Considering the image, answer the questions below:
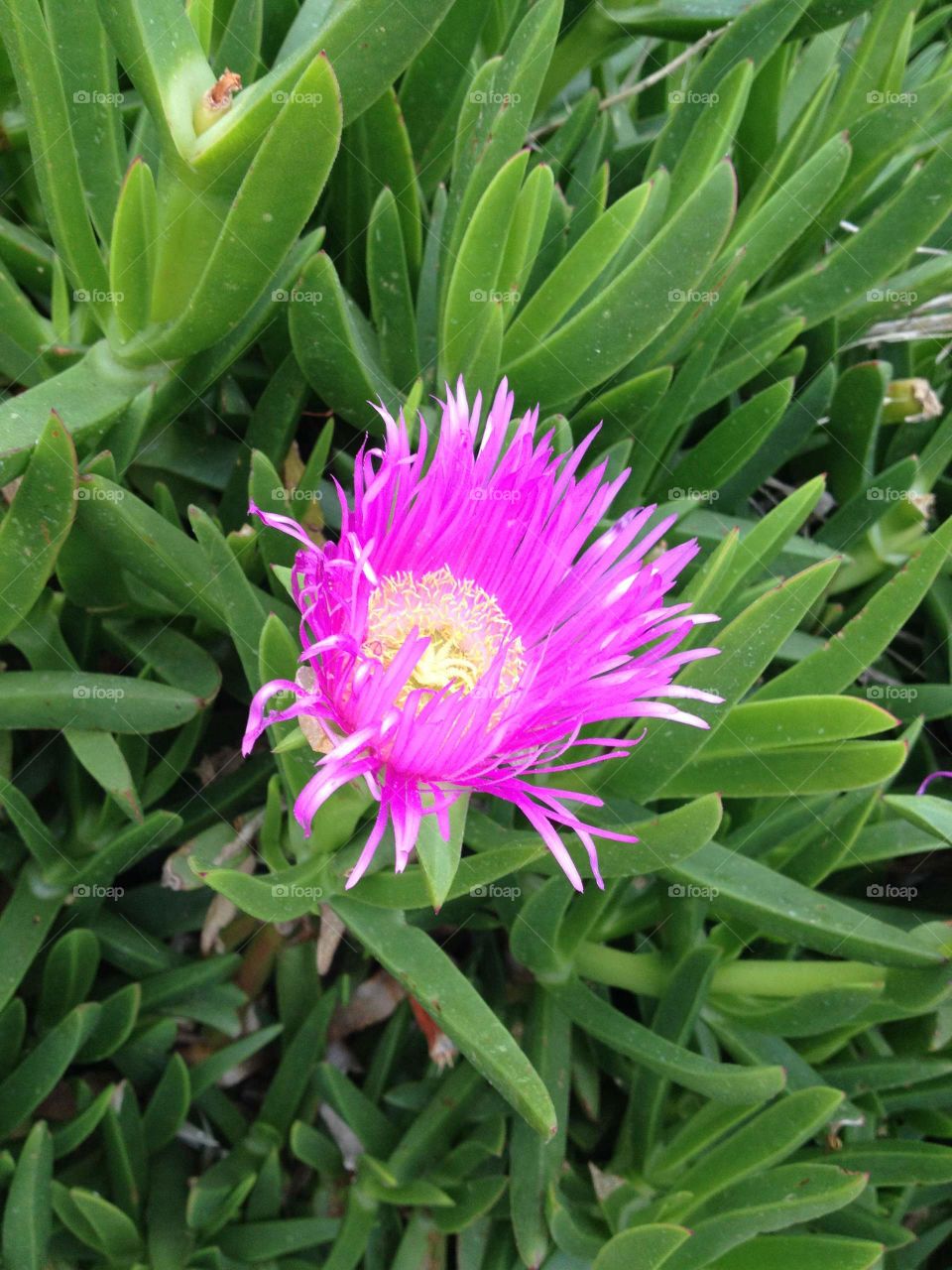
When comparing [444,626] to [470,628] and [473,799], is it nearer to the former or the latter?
[470,628]

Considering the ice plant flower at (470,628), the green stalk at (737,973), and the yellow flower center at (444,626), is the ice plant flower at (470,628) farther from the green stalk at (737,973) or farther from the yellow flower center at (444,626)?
the green stalk at (737,973)

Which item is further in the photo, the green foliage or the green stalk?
the green stalk

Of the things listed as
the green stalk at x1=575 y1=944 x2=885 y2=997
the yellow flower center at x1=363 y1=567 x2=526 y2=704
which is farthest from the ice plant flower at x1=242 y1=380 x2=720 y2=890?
the green stalk at x1=575 y1=944 x2=885 y2=997

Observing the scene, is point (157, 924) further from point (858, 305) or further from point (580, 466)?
point (858, 305)

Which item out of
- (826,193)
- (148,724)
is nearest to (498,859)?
(148,724)

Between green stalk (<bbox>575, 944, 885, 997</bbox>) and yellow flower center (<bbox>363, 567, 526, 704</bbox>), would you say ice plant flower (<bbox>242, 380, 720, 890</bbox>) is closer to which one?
yellow flower center (<bbox>363, 567, 526, 704</bbox>)

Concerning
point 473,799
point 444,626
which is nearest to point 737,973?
point 473,799
